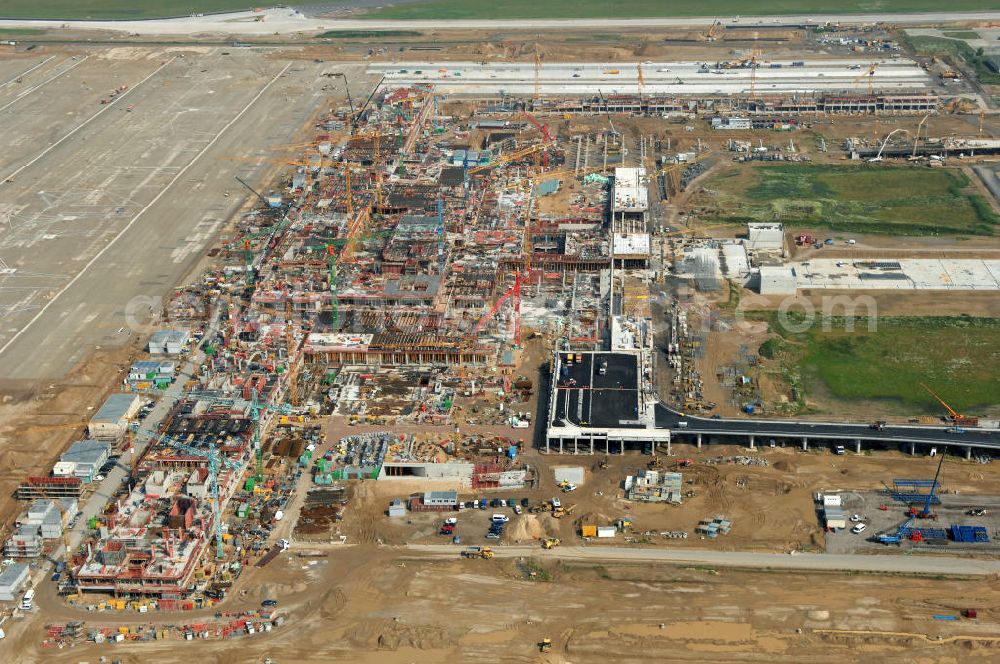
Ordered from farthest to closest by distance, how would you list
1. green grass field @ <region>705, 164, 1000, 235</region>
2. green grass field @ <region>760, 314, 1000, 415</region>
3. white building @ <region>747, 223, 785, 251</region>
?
green grass field @ <region>705, 164, 1000, 235</region>, white building @ <region>747, 223, 785, 251</region>, green grass field @ <region>760, 314, 1000, 415</region>

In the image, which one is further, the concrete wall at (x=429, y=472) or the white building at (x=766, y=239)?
the white building at (x=766, y=239)

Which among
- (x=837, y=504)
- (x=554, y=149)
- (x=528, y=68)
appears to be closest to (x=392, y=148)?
(x=554, y=149)

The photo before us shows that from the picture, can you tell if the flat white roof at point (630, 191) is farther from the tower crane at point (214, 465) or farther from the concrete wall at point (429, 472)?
the tower crane at point (214, 465)

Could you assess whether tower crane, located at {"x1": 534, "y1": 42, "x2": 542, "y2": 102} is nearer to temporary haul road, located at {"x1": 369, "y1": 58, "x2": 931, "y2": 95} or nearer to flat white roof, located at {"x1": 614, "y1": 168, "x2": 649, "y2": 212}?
temporary haul road, located at {"x1": 369, "y1": 58, "x2": 931, "y2": 95}

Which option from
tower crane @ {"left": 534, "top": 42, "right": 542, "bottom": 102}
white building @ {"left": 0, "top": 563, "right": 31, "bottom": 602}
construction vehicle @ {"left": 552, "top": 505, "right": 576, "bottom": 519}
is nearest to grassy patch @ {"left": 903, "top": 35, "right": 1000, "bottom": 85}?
tower crane @ {"left": 534, "top": 42, "right": 542, "bottom": 102}

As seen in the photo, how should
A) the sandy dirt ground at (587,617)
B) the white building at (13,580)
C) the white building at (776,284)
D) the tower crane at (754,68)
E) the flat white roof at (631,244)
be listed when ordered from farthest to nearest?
1. the tower crane at (754,68)
2. the flat white roof at (631,244)
3. the white building at (776,284)
4. the white building at (13,580)
5. the sandy dirt ground at (587,617)

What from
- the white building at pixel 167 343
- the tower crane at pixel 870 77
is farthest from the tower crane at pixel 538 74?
the white building at pixel 167 343
